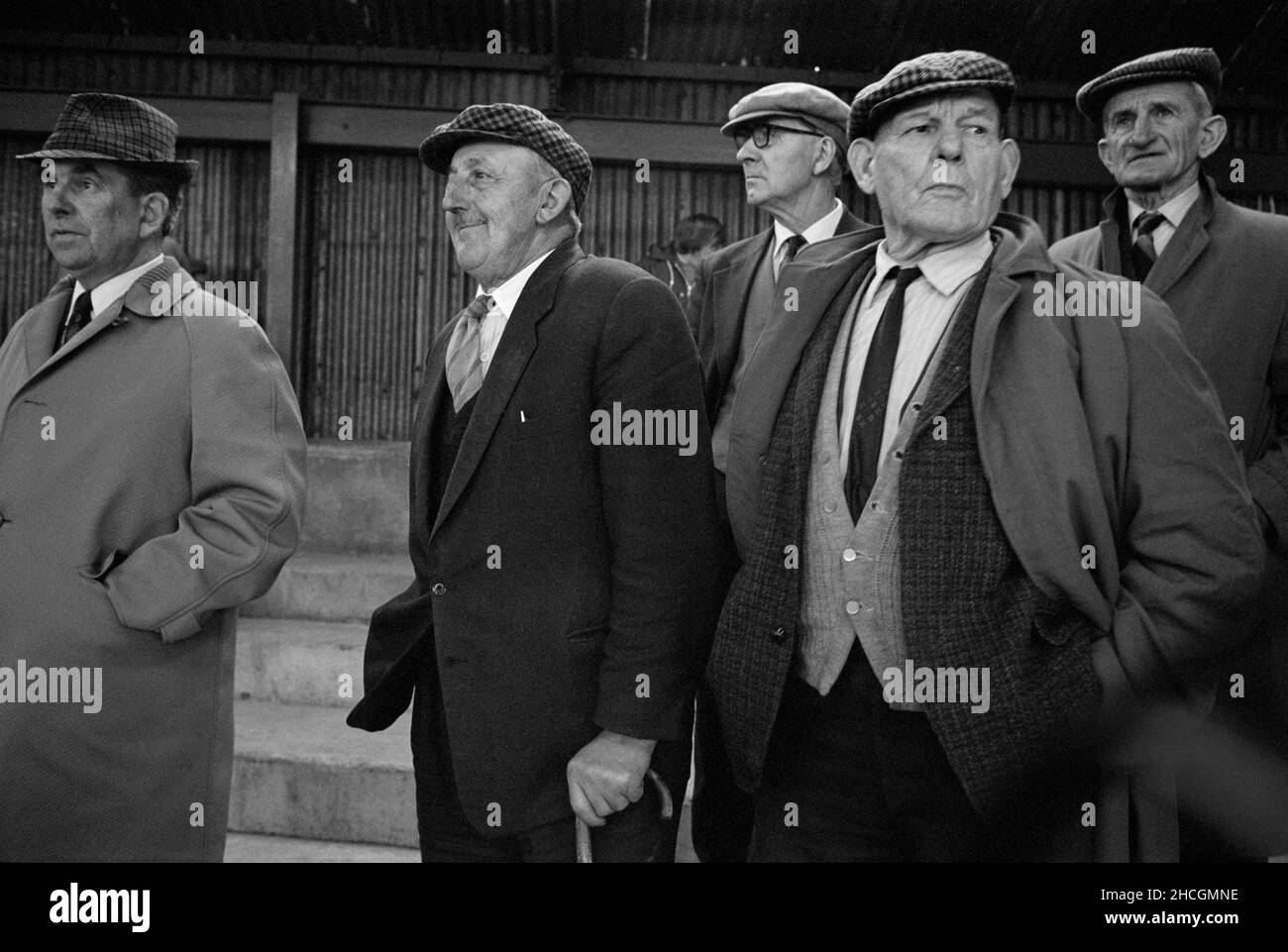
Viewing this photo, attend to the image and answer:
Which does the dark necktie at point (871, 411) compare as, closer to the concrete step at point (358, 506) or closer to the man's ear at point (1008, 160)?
the man's ear at point (1008, 160)

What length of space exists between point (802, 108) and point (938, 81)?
1.05 m

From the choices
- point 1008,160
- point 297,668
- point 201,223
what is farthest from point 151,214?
point 201,223

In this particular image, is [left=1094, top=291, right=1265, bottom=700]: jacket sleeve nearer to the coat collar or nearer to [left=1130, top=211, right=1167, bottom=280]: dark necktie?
[left=1130, top=211, right=1167, bottom=280]: dark necktie

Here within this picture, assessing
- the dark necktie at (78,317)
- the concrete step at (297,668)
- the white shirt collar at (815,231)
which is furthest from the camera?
the concrete step at (297,668)

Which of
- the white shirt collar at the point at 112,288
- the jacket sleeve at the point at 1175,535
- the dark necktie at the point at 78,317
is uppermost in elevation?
the white shirt collar at the point at 112,288

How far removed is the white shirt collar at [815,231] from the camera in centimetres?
291

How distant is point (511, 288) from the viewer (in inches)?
85.3

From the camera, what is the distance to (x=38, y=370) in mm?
2217

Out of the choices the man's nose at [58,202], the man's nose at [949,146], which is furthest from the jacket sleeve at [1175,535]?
the man's nose at [58,202]

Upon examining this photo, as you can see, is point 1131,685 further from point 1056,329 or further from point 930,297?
point 930,297

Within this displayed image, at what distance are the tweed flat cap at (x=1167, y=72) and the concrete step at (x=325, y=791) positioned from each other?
2.81 metres

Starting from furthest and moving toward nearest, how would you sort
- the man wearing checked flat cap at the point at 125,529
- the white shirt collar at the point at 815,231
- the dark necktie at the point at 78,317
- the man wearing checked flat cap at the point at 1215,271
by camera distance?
the white shirt collar at the point at 815,231
the man wearing checked flat cap at the point at 1215,271
the dark necktie at the point at 78,317
the man wearing checked flat cap at the point at 125,529

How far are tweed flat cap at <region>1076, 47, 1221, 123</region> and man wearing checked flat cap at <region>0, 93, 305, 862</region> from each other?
2.11 meters

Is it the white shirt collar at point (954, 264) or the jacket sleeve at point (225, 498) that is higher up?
the white shirt collar at point (954, 264)
